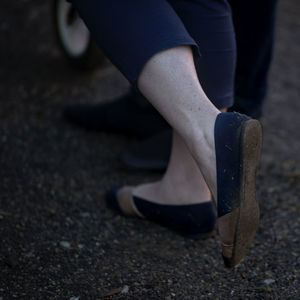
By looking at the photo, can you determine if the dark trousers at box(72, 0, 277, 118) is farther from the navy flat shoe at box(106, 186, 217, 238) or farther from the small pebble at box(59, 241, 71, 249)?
the small pebble at box(59, 241, 71, 249)

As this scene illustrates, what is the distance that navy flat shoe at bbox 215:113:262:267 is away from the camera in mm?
896

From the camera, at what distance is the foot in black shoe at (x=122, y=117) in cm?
177

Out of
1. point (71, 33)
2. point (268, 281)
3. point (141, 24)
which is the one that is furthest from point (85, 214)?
point (71, 33)

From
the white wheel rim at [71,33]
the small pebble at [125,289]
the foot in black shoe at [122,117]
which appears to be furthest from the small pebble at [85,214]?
the white wheel rim at [71,33]

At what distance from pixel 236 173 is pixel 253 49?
0.67 metres

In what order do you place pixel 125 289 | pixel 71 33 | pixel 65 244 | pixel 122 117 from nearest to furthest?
pixel 125 289 → pixel 65 244 → pixel 122 117 → pixel 71 33

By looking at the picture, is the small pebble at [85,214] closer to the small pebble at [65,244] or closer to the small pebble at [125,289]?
the small pebble at [65,244]

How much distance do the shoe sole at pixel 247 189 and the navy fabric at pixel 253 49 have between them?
1.94ft

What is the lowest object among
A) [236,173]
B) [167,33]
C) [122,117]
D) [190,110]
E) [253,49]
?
[122,117]

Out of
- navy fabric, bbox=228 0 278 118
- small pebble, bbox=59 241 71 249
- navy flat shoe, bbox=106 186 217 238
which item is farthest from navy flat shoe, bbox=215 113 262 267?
navy fabric, bbox=228 0 278 118

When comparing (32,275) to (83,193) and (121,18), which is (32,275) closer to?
(83,193)

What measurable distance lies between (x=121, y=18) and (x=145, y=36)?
0.06m

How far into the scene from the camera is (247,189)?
0.92 meters

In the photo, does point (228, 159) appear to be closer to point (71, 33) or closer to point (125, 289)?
point (125, 289)
